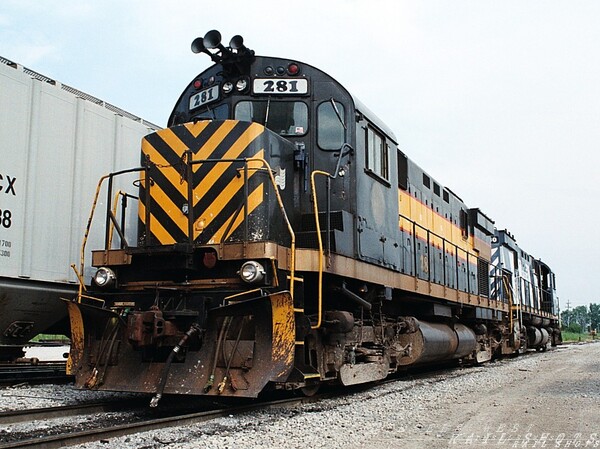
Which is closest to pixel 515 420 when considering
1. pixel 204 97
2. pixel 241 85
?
pixel 241 85

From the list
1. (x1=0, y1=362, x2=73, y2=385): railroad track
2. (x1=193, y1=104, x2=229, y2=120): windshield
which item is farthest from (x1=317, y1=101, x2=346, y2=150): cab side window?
(x1=0, y1=362, x2=73, y2=385): railroad track

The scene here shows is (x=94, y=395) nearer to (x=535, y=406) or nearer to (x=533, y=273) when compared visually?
(x=535, y=406)

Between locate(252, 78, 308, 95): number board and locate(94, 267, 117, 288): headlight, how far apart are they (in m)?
2.76

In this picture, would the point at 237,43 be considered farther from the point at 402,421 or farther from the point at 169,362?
the point at 402,421

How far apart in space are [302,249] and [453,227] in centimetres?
826

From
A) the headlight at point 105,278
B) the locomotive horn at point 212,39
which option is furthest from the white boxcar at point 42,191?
the locomotive horn at point 212,39

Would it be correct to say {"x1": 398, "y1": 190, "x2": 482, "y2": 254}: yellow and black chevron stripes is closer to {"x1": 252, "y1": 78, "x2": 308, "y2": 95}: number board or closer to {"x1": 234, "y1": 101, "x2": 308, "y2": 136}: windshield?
{"x1": 234, "y1": 101, "x2": 308, "y2": 136}: windshield

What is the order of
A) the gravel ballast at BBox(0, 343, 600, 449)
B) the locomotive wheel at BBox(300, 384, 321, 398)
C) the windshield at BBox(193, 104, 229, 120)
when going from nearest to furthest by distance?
the gravel ballast at BBox(0, 343, 600, 449) → the locomotive wheel at BBox(300, 384, 321, 398) → the windshield at BBox(193, 104, 229, 120)

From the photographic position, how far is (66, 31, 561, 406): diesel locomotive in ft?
20.2

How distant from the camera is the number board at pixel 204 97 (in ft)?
26.0

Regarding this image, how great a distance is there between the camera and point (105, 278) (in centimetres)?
693

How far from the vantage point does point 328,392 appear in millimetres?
8008

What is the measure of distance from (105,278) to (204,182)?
1.52 m

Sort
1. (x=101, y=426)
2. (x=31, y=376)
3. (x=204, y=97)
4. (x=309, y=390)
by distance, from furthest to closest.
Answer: (x=31, y=376)
(x=204, y=97)
(x=309, y=390)
(x=101, y=426)
